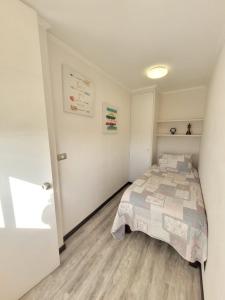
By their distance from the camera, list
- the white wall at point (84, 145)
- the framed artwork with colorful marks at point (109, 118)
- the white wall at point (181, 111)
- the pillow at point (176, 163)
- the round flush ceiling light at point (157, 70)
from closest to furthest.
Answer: the white wall at point (84, 145) < the round flush ceiling light at point (157, 70) < the framed artwork with colorful marks at point (109, 118) < the pillow at point (176, 163) < the white wall at point (181, 111)

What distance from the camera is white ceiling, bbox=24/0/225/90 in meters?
1.00

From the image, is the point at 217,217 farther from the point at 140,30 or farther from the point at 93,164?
the point at 140,30

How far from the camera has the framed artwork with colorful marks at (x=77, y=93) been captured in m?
1.50

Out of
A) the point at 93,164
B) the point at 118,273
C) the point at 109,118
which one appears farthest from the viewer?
the point at 109,118

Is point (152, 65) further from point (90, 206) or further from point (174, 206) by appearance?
point (90, 206)

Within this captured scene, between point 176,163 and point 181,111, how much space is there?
4.11 feet

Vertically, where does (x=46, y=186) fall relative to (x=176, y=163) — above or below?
above

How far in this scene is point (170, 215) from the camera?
139 centimetres

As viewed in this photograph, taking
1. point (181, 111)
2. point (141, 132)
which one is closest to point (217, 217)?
point (141, 132)

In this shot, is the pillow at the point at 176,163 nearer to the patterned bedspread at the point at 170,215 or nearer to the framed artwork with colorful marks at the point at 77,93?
the patterned bedspread at the point at 170,215

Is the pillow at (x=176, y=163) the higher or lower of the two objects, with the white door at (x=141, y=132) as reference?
lower

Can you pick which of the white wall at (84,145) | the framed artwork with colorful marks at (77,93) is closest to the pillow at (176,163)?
the white wall at (84,145)

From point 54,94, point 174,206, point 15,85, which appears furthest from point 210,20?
point 174,206

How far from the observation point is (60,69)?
142 cm
